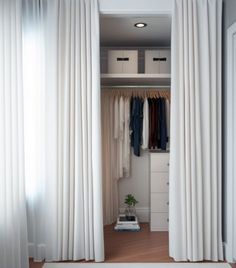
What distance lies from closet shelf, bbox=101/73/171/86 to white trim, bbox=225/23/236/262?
2.95ft

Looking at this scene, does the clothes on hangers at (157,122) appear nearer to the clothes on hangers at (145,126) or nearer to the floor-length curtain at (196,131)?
the clothes on hangers at (145,126)

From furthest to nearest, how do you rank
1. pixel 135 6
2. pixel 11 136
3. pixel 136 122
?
pixel 136 122
pixel 135 6
pixel 11 136

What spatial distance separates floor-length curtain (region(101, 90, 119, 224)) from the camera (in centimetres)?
406

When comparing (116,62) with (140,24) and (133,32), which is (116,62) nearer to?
(133,32)

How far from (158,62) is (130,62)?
0.36 m

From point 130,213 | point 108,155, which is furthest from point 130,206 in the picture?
point 108,155

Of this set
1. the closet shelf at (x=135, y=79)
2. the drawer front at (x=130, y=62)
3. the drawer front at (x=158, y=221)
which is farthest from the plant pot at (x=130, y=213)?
the drawer front at (x=130, y=62)

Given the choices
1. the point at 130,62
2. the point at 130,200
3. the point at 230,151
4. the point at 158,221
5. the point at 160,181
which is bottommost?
the point at 158,221

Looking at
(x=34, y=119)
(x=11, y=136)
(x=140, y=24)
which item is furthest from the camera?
(x=140, y=24)

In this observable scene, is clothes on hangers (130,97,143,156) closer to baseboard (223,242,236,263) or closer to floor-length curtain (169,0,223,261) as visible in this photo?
floor-length curtain (169,0,223,261)

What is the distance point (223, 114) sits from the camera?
2953 mm

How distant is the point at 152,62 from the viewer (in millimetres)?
3770

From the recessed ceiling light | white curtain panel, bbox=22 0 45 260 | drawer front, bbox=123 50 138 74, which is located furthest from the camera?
drawer front, bbox=123 50 138 74

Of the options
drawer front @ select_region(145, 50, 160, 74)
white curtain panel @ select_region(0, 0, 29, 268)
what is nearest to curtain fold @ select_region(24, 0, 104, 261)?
white curtain panel @ select_region(0, 0, 29, 268)
